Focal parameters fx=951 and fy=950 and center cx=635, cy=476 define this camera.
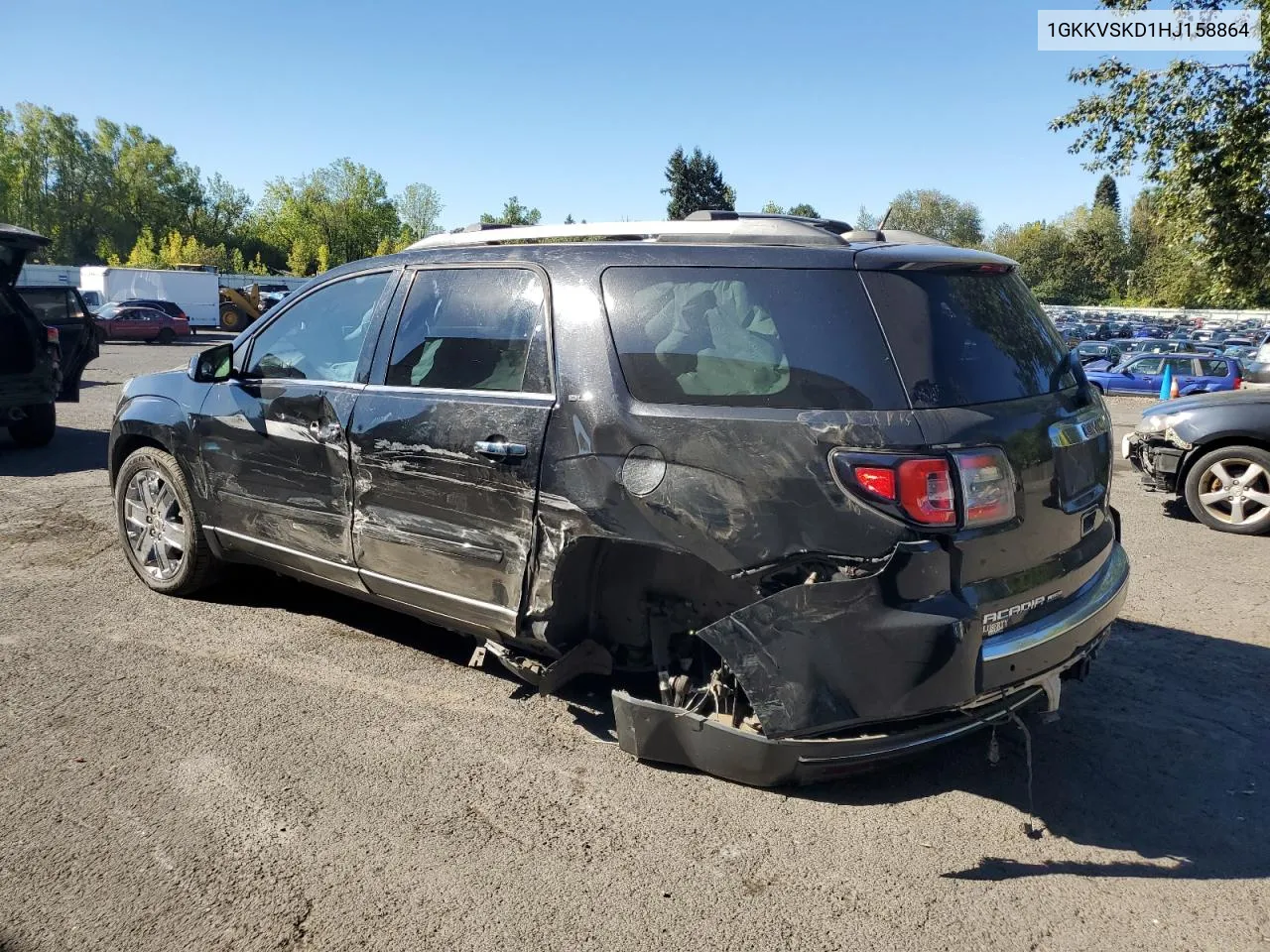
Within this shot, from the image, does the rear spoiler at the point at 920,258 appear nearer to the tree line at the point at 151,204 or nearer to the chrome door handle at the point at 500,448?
the chrome door handle at the point at 500,448

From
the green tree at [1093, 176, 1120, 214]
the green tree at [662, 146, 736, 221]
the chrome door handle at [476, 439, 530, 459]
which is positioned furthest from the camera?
the green tree at [1093, 176, 1120, 214]

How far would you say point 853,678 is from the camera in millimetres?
2893

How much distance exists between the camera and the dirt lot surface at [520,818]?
2617 mm

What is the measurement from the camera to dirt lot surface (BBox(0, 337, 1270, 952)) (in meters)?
2.62

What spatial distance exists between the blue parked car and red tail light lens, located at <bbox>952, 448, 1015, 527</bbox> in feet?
70.4

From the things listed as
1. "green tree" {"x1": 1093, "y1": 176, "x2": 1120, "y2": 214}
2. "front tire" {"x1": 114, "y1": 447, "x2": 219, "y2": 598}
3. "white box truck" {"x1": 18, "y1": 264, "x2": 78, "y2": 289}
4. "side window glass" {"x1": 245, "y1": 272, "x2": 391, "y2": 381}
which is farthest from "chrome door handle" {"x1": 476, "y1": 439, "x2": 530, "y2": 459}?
"green tree" {"x1": 1093, "y1": 176, "x2": 1120, "y2": 214}

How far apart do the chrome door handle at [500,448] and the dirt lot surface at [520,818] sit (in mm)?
1106

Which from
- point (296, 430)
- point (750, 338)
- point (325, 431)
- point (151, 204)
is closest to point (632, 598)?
point (750, 338)

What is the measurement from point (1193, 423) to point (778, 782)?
238 inches

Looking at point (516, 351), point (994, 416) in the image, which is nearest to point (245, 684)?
point (516, 351)

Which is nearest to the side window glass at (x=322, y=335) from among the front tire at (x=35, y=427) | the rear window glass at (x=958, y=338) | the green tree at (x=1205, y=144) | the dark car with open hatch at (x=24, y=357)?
the rear window glass at (x=958, y=338)

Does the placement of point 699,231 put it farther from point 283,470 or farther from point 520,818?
point 283,470

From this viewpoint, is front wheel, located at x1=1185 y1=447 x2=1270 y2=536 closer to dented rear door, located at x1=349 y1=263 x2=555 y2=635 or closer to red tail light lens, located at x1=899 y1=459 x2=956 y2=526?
red tail light lens, located at x1=899 y1=459 x2=956 y2=526

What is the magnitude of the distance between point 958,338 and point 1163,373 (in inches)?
939
